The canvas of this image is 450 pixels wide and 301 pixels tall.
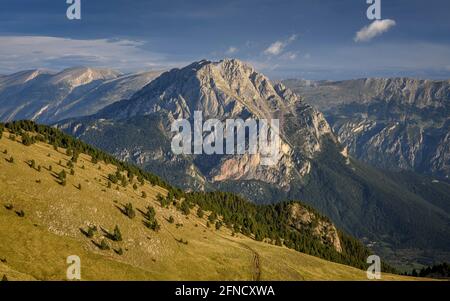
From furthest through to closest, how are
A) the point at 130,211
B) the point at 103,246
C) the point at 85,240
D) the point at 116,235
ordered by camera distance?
the point at 130,211
the point at 116,235
the point at 103,246
the point at 85,240

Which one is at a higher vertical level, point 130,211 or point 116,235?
point 130,211

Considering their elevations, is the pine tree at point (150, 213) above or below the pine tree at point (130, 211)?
below

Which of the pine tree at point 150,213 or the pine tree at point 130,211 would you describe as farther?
the pine tree at point 150,213

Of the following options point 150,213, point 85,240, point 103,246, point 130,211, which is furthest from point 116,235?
point 150,213

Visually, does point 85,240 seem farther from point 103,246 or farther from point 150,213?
point 150,213

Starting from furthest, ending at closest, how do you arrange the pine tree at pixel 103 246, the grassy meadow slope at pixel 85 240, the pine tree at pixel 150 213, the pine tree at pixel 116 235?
1. the pine tree at pixel 150 213
2. the pine tree at pixel 116 235
3. the pine tree at pixel 103 246
4. the grassy meadow slope at pixel 85 240

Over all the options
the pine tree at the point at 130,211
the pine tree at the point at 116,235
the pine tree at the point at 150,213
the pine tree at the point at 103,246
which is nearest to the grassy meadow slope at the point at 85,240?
the pine tree at the point at 103,246

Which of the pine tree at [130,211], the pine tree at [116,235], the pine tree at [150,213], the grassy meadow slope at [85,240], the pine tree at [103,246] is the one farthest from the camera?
the pine tree at [150,213]

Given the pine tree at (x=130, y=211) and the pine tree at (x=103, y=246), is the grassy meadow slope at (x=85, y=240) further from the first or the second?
the pine tree at (x=130, y=211)

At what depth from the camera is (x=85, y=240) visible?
15525 cm

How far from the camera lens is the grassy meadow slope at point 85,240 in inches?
5482
